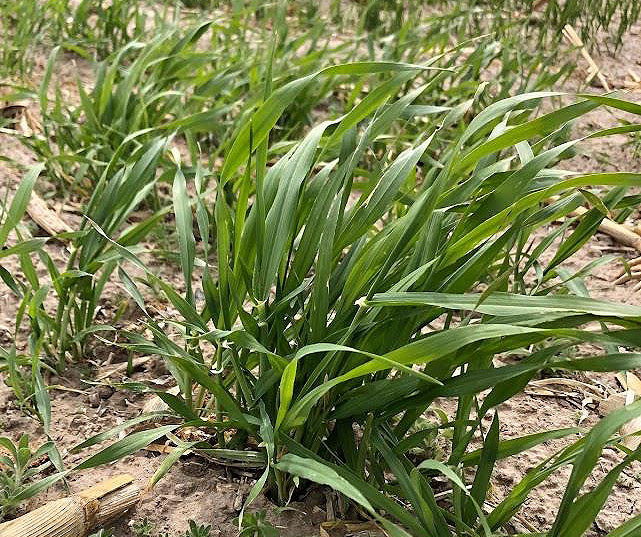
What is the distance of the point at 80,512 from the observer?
1420 mm

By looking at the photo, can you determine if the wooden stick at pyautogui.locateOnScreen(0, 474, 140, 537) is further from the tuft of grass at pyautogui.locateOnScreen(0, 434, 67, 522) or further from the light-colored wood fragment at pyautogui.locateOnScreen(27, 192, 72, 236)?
the light-colored wood fragment at pyautogui.locateOnScreen(27, 192, 72, 236)

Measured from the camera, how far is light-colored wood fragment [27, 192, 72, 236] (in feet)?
7.70

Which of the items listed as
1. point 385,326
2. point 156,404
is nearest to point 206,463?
→ point 156,404

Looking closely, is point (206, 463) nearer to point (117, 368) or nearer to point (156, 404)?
point (156, 404)

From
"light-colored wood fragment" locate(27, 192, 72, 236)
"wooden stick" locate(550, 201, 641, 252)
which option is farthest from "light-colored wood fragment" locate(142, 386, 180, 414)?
"wooden stick" locate(550, 201, 641, 252)

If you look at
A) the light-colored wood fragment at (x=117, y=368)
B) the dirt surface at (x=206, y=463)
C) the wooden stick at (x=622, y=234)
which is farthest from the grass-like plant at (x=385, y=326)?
the wooden stick at (x=622, y=234)

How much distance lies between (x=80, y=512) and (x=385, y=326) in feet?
1.85

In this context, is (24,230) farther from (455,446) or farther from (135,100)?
(455,446)

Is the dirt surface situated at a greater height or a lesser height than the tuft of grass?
lesser

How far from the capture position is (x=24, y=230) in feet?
6.89

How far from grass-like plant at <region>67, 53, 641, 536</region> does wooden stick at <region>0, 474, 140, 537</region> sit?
0.07 m

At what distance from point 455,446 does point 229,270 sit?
48 centimetres

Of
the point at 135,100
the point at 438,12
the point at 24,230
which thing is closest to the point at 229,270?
the point at 24,230

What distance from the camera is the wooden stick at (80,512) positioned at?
1.37 metres
